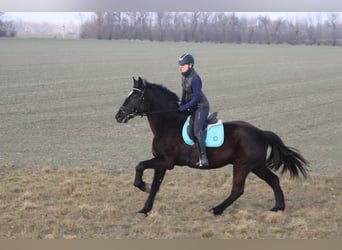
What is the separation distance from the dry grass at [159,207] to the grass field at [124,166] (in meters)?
0.02

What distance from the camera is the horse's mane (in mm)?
6988

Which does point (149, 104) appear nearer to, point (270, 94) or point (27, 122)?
point (27, 122)

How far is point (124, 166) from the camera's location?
10.3m

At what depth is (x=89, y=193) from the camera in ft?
26.3

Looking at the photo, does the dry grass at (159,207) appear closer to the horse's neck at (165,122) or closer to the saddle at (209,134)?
the saddle at (209,134)

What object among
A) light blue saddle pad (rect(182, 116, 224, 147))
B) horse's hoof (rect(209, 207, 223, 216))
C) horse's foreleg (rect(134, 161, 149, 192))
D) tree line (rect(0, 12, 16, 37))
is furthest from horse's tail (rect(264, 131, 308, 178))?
tree line (rect(0, 12, 16, 37))

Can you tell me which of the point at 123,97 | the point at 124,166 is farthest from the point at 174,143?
the point at 123,97

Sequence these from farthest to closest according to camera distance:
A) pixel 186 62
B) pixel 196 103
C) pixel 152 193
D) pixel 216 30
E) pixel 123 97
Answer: pixel 123 97 → pixel 216 30 → pixel 152 193 → pixel 196 103 → pixel 186 62

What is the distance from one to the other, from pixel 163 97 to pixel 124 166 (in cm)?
361

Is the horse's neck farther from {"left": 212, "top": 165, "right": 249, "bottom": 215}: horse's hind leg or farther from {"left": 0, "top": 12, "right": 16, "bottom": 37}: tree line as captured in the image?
{"left": 0, "top": 12, "right": 16, "bottom": 37}: tree line

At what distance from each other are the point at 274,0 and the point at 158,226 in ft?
11.9

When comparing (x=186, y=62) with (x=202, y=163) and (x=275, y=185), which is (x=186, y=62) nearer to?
(x=202, y=163)

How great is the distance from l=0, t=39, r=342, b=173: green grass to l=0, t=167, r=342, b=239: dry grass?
4.93 feet

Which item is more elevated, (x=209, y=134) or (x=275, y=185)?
(x=209, y=134)
